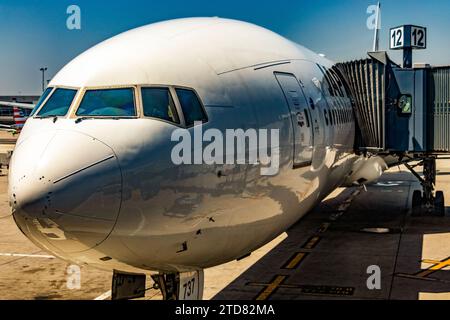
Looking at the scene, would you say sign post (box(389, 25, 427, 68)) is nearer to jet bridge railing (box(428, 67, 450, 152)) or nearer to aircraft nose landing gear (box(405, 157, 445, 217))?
aircraft nose landing gear (box(405, 157, 445, 217))

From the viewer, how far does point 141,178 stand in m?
6.18

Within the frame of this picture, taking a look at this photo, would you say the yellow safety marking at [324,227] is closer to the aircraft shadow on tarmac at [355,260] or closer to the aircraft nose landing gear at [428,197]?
the aircraft shadow on tarmac at [355,260]

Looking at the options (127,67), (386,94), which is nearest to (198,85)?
(127,67)

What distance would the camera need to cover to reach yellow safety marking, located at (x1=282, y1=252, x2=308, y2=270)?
1416cm

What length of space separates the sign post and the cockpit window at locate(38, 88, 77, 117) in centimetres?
1985

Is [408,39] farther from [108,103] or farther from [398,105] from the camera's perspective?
Answer: [108,103]

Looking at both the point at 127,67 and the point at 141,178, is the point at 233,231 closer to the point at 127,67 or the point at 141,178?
the point at 141,178

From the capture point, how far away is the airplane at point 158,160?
5.98 meters

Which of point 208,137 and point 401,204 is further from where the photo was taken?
point 401,204

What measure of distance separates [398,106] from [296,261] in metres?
5.82

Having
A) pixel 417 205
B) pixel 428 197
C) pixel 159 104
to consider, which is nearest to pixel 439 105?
pixel 428 197

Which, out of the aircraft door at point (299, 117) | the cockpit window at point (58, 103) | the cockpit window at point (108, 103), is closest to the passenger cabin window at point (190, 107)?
the cockpit window at point (108, 103)

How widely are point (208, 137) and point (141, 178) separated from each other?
1.17m

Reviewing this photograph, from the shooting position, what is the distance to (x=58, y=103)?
23.4 feet
